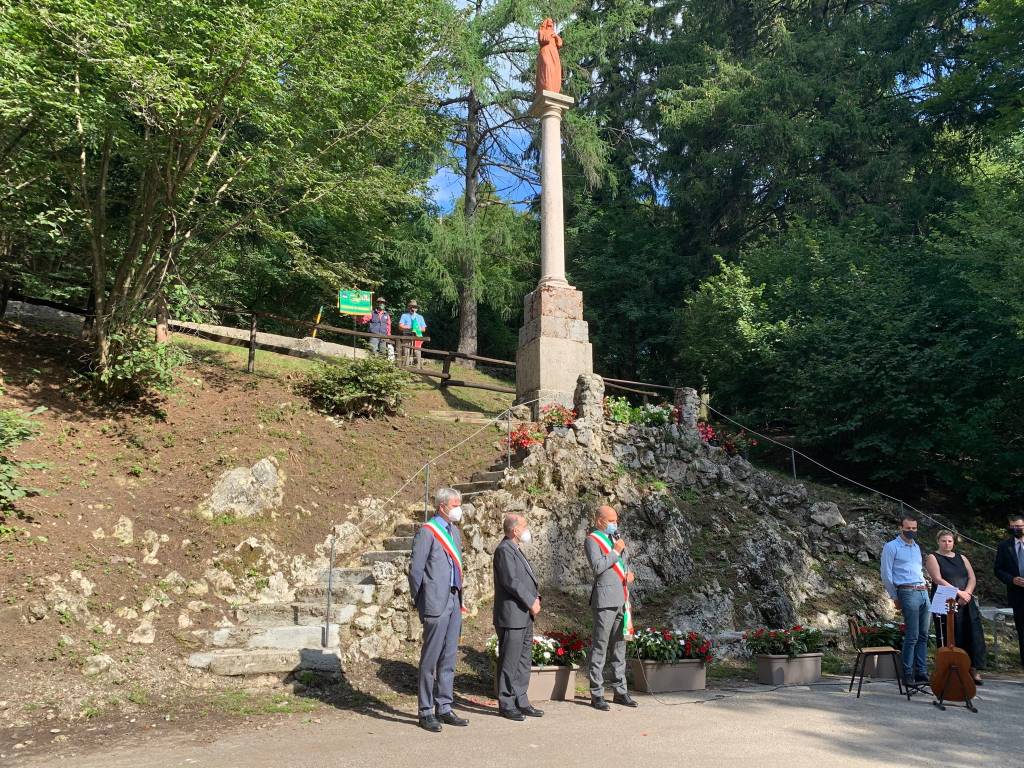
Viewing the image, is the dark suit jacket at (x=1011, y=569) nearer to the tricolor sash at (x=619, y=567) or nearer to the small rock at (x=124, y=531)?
the tricolor sash at (x=619, y=567)

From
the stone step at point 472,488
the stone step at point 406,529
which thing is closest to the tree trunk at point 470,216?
the stone step at point 472,488

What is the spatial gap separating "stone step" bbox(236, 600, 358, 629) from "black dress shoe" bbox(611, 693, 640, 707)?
2.99 m

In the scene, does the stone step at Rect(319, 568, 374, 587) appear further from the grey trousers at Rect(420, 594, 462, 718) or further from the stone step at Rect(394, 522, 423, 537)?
the grey trousers at Rect(420, 594, 462, 718)

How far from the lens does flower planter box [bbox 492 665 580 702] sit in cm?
697

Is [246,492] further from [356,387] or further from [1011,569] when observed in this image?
[1011,569]

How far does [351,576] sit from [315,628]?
115 centimetres

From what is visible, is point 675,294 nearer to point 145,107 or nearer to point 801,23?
point 801,23

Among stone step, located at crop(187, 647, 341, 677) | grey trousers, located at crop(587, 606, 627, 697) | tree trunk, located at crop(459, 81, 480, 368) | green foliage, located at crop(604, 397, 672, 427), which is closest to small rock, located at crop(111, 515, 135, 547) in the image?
stone step, located at crop(187, 647, 341, 677)

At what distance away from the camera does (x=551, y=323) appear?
1421 cm

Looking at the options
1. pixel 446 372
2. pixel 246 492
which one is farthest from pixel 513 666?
pixel 446 372

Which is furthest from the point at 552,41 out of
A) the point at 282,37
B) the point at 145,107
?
the point at 145,107

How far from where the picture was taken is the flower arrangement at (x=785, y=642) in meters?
8.27

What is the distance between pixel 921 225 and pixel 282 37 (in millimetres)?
18812

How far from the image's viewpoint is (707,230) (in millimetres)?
25172
